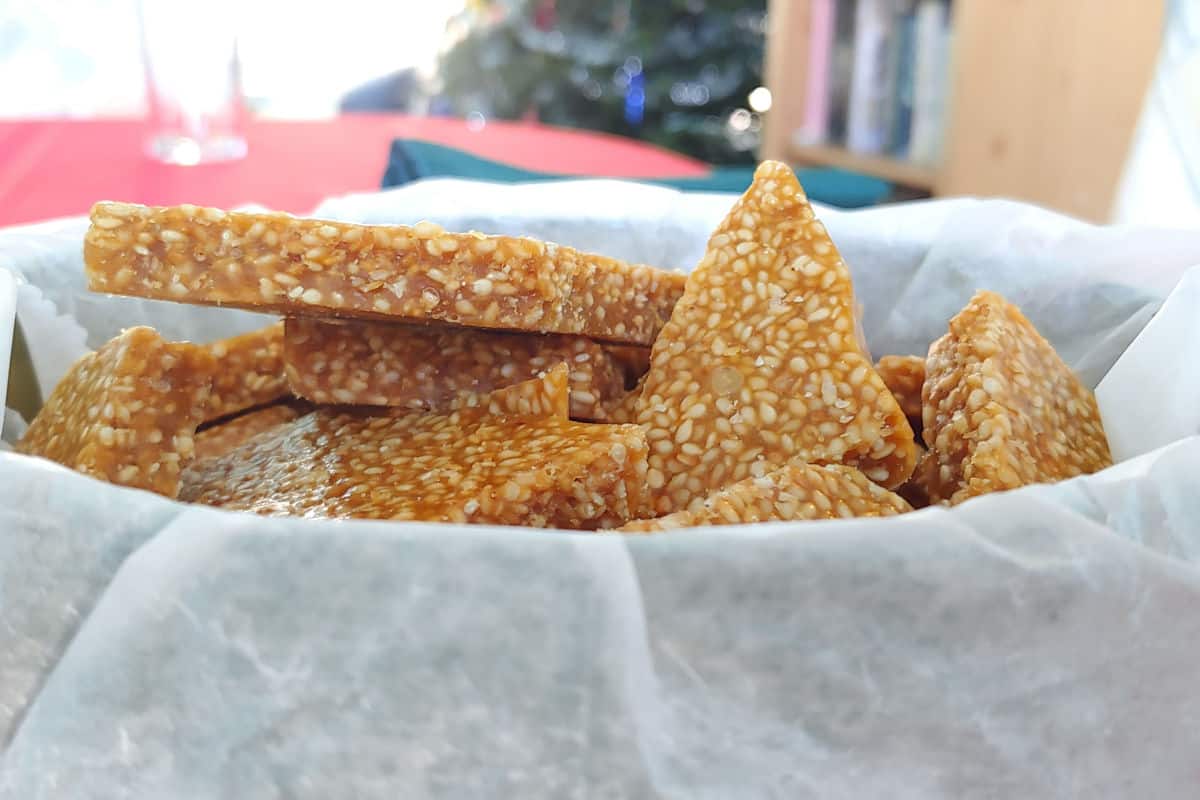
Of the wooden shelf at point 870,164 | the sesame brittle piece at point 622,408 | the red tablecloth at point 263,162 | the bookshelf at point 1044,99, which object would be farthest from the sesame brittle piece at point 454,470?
the wooden shelf at point 870,164

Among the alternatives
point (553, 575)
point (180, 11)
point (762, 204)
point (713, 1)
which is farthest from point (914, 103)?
point (553, 575)

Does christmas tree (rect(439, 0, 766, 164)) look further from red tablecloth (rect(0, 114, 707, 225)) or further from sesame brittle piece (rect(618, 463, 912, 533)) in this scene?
sesame brittle piece (rect(618, 463, 912, 533))

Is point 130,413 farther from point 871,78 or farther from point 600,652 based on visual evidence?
point 871,78

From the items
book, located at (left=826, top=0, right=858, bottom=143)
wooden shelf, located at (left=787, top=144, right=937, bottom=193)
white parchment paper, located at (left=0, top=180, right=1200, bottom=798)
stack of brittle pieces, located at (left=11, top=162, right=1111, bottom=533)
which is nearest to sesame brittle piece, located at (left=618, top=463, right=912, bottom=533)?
stack of brittle pieces, located at (left=11, top=162, right=1111, bottom=533)

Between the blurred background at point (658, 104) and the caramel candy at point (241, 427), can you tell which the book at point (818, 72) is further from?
the caramel candy at point (241, 427)

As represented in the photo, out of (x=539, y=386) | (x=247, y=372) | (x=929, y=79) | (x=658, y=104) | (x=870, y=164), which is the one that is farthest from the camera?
(x=658, y=104)

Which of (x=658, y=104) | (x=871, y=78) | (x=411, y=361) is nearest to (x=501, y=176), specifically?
(x=411, y=361)
